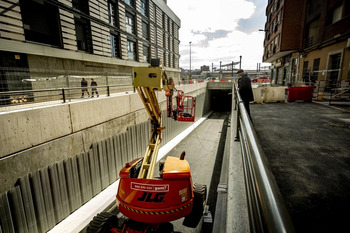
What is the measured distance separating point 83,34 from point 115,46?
4862mm

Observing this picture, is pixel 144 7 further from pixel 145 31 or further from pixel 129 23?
pixel 129 23

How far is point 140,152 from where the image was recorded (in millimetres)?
11383

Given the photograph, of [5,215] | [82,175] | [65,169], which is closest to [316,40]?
[82,175]

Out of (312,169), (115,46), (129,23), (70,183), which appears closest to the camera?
(312,169)

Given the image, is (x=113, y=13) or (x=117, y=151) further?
(x=113, y=13)

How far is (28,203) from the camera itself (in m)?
5.36

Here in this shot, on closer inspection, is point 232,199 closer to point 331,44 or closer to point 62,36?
point 62,36

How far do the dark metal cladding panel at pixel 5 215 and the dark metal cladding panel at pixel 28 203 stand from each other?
390 millimetres

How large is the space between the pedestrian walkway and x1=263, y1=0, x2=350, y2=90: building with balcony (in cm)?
882

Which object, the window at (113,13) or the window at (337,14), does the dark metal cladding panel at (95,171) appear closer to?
the window at (113,13)

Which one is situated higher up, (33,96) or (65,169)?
(33,96)

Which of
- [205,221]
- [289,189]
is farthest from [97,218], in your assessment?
[289,189]

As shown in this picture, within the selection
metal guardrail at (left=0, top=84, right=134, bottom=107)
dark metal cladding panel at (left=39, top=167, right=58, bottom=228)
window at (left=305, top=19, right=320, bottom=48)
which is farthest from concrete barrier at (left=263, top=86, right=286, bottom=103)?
window at (left=305, top=19, right=320, bottom=48)

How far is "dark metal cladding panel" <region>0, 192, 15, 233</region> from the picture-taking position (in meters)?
4.74
